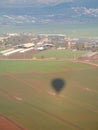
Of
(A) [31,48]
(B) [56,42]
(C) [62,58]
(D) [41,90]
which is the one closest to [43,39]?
(B) [56,42]

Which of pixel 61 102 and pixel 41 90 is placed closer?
pixel 61 102

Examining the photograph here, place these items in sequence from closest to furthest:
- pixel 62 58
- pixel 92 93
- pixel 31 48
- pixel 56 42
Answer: pixel 92 93 < pixel 62 58 < pixel 31 48 < pixel 56 42

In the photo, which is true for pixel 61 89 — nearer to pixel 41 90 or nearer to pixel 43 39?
pixel 41 90

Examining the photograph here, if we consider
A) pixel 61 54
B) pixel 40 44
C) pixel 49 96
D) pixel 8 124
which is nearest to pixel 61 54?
pixel 61 54

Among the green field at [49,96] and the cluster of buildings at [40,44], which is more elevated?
the green field at [49,96]

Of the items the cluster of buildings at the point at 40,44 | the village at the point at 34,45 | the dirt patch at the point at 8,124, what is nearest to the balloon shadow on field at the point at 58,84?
the dirt patch at the point at 8,124

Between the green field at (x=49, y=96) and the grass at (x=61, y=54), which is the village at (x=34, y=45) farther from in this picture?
the green field at (x=49, y=96)
